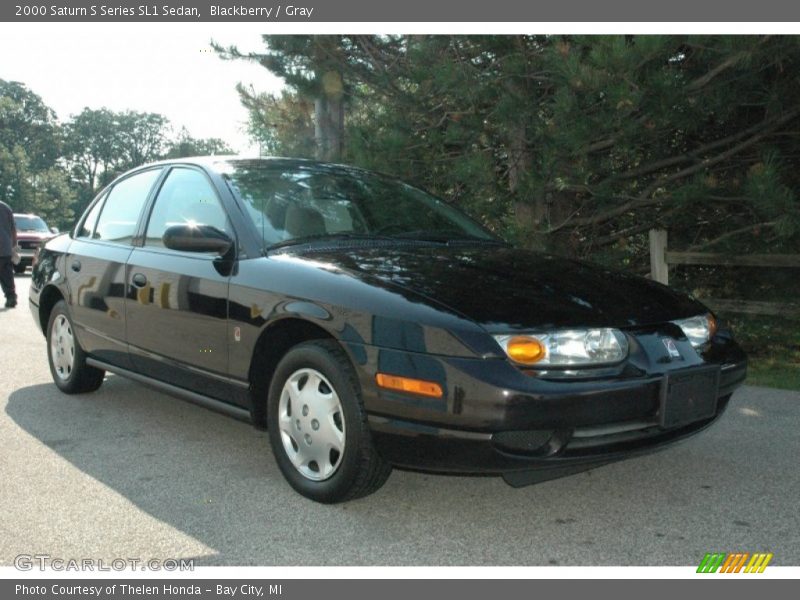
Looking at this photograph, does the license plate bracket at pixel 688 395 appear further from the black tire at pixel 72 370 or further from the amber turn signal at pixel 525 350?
the black tire at pixel 72 370

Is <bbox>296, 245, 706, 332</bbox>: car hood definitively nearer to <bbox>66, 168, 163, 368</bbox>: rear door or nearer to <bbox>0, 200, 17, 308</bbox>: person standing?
<bbox>66, 168, 163, 368</bbox>: rear door

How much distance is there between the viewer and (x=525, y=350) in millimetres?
3037

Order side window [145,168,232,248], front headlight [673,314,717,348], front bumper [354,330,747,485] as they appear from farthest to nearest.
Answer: side window [145,168,232,248] < front headlight [673,314,717,348] < front bumper [354,330,747,485]

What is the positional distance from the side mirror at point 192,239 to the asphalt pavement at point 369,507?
3.56 ft

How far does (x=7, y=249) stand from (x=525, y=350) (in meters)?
10.1

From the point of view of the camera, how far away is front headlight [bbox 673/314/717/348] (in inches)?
141

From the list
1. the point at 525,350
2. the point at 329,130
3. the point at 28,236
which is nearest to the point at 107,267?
the point at 525,350

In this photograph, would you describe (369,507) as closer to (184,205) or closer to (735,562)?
(735,562)

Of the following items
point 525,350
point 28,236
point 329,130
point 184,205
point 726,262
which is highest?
point 329,130

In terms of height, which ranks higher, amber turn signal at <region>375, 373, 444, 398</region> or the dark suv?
amber turn signal at <region>375, 373, 444, 398</region>

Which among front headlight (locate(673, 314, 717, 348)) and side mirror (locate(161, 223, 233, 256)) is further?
side mirror (locate(161, 223, 233, 256))

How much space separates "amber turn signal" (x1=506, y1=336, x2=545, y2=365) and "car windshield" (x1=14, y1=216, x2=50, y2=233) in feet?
69.1

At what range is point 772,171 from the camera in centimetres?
584

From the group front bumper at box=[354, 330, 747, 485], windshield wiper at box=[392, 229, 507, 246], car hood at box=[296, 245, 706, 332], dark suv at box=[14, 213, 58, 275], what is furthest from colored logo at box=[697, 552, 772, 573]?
dark suv at box=[14, 213, 58, 275]
